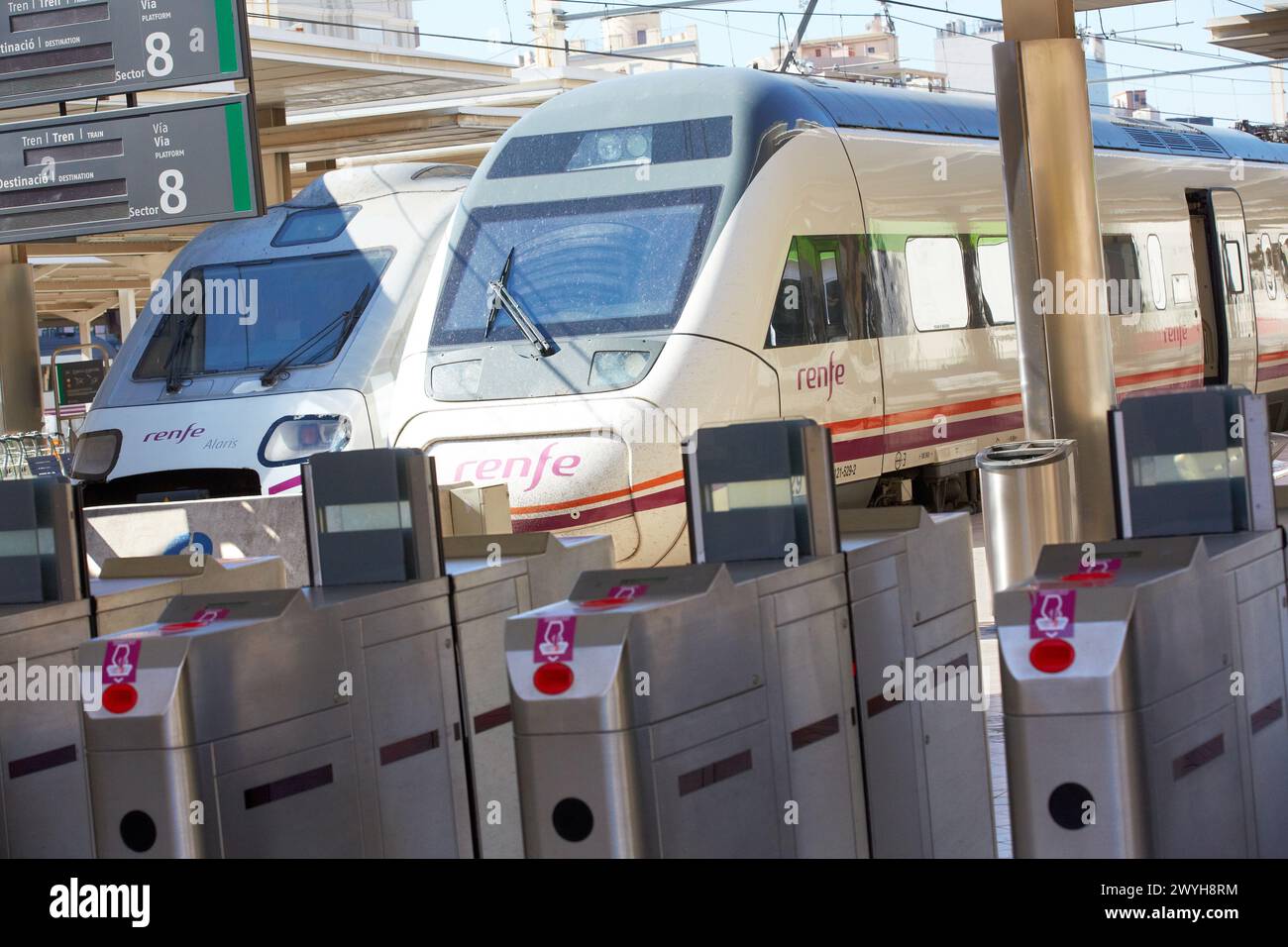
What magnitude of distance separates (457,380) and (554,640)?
7.55 metres

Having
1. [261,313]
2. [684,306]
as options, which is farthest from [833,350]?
[261,313]

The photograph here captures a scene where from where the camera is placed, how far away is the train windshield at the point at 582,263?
11.5 metres

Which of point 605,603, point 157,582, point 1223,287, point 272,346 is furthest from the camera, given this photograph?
point 1223,287

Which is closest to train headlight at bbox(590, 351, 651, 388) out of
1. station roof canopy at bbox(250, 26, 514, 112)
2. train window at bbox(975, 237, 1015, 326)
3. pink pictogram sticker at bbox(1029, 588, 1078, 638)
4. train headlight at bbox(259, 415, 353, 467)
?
train headlight at bbox(259, 415, 353, 467)

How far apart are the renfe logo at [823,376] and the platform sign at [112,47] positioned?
14.4 ft

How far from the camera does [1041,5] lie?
30.8 ft

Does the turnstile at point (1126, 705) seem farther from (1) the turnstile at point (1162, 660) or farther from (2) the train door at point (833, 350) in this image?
(2) the train door at point (833, 350)

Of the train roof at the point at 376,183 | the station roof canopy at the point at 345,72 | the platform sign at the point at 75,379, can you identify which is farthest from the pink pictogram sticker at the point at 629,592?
the platform sign at the point at 75,379

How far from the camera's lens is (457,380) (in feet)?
38.7

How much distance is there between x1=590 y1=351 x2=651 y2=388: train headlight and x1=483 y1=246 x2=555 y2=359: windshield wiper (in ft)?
1.24

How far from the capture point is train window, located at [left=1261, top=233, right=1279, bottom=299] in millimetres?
18516

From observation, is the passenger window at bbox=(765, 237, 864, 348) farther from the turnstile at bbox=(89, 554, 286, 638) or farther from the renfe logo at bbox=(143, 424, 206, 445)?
the turnstile at bbox=(89, 554, 286, 638)

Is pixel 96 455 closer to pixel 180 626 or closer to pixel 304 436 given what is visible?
pixel 304 436

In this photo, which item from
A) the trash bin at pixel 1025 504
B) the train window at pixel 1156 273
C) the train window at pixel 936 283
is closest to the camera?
the trash bin at pixel 1025 504
